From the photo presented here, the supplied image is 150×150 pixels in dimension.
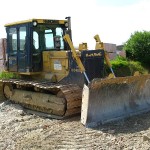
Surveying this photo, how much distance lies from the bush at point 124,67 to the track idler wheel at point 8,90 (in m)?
6.89

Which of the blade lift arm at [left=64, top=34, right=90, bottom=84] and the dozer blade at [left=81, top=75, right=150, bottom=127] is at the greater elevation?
the blade lift arm at [left=64, top=34, right=90, bottom=84]

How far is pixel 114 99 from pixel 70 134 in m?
1.84

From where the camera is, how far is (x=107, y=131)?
24.8ft

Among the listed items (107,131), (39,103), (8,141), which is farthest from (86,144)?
(39,103)

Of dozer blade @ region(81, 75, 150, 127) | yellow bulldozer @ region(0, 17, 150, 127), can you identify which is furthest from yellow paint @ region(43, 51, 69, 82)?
dozer blade @ region(81, 75, 150, 127)

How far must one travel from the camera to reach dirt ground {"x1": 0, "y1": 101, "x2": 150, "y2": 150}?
6734mm

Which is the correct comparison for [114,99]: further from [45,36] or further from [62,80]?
[45,36]

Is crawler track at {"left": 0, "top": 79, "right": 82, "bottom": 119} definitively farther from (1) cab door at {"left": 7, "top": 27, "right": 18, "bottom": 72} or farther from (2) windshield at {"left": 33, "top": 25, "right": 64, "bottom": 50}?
(2) windshield at {"left": 33, "top": 25, "right": 64, "bottom": 50}

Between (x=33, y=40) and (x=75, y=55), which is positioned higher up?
(x=33, y=40)

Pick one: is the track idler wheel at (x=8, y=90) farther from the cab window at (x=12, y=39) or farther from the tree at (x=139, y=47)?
the tree at (x=139, y=47)

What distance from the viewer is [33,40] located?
397 inches

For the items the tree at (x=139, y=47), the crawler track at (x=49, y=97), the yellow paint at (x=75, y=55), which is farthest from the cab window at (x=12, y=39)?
the tree at (x=139, y=47)

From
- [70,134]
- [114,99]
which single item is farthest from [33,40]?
[70,134]

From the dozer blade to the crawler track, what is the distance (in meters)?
0.55
